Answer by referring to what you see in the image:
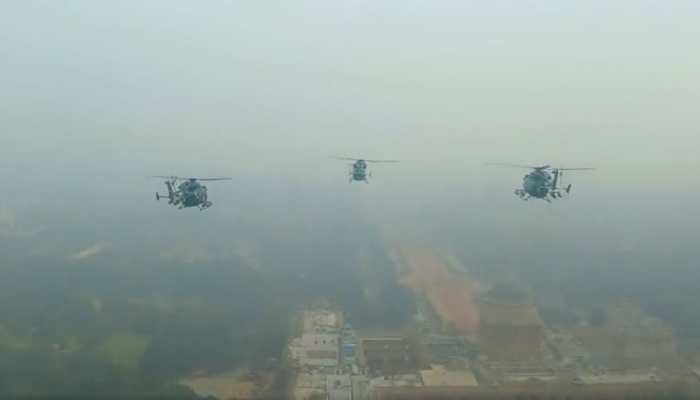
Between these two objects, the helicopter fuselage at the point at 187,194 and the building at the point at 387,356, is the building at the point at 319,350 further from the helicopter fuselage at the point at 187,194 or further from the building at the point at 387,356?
the helicopter fuselage at the point at 187,194

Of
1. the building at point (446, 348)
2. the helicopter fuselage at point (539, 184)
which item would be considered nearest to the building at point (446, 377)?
the building at point (446, 348)

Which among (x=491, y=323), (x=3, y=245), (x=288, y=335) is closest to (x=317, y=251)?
(x=288, y=335)

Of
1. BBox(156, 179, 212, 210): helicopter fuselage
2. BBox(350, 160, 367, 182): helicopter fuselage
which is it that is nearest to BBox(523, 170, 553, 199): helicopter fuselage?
BBox(350, 160, 367, 182): helicopter fuselage

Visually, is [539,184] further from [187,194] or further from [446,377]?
[187,194]

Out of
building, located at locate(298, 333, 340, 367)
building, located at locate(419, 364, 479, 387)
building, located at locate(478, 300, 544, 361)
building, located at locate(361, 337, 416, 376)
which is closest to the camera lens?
building, located at locate(419, 364, 479, 387)

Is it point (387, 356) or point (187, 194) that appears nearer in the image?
point (187, 194)

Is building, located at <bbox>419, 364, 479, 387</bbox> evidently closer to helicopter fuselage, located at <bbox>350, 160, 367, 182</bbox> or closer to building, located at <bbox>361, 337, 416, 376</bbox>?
building, located at <bbox>361, 337, 416, 376</bbox>

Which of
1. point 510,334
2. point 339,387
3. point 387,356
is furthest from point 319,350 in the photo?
point 510,334

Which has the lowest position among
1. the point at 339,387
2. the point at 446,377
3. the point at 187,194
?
the point at 339,387
